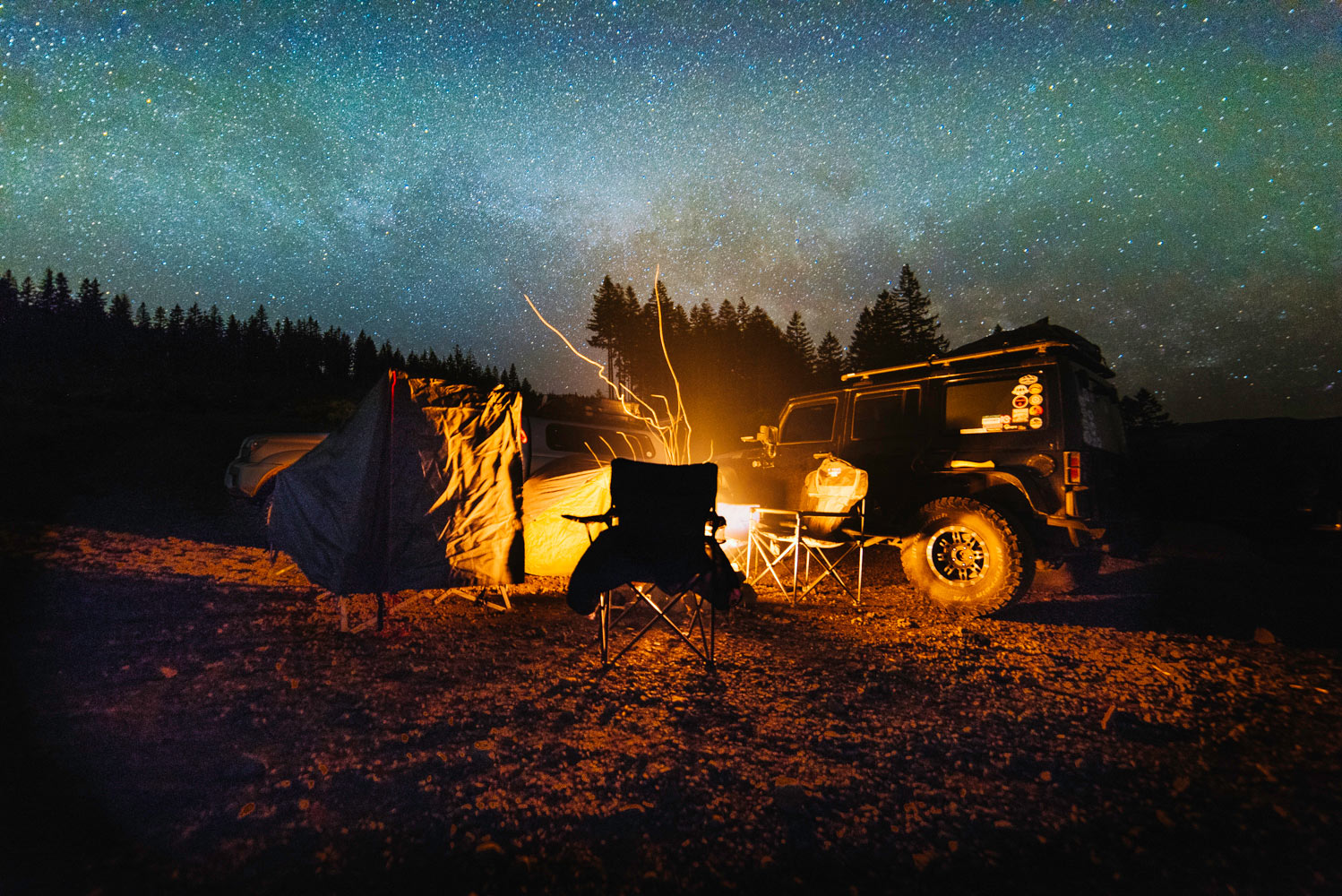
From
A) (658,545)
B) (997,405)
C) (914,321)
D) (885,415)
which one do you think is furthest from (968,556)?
(914,321)

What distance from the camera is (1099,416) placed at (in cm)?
529

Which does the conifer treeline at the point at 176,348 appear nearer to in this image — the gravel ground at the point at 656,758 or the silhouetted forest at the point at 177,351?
the silhouetted forest at the point at 177,351

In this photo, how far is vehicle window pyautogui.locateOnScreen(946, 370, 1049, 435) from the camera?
5.01 m

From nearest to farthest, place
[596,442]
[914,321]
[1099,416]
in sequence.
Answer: [1099,416] → [596,442] → [914,321]

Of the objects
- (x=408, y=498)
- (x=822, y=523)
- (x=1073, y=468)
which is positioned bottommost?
(x=822, y=523)

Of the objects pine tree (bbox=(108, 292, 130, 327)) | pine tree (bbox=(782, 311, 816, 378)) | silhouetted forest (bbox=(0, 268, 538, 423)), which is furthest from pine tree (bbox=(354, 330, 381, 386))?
pine tree (bbox=(782, 311, 816, 378))

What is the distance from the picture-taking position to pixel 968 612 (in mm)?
5035

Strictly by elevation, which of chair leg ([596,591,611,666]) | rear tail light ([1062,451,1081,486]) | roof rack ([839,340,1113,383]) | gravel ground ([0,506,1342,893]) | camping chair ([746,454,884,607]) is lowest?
gravel ground ([0,506,1342,893])

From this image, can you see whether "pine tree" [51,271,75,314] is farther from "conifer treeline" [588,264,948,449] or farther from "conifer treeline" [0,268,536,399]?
"conifer treeline" [588,264,948,449]

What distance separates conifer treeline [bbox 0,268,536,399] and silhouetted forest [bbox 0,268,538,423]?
0.12 meters

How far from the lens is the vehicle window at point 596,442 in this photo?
6.23 meters

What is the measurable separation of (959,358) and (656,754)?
475cm

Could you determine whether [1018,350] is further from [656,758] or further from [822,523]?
[656,758]

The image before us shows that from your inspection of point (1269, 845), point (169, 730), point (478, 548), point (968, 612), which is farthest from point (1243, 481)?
point (169, 730)
